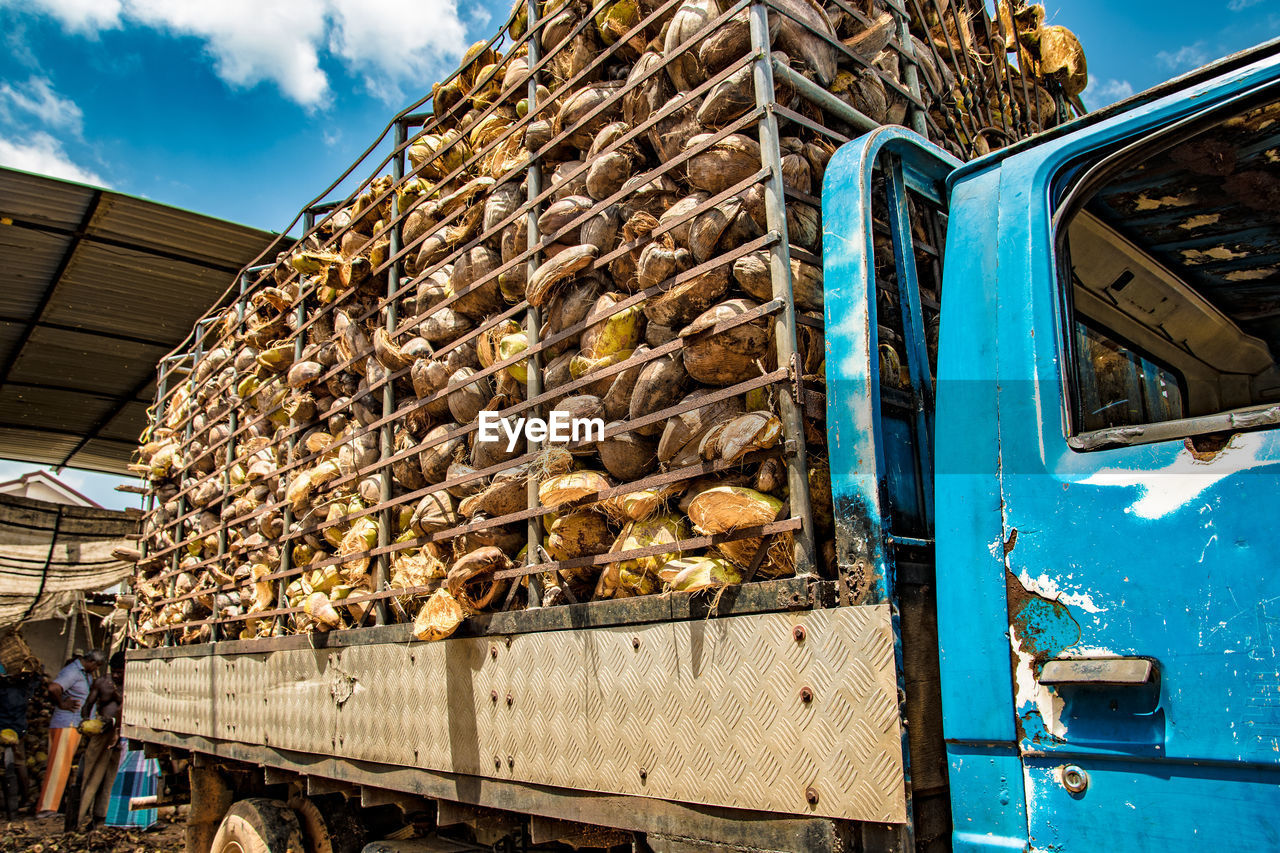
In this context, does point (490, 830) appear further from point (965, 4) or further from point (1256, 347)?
point (965, 4)

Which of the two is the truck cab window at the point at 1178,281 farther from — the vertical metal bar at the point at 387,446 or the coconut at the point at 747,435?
the vertical metal bar at the point at 387,446

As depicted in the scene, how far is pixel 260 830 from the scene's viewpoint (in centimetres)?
428

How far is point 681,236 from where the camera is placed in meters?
2.46

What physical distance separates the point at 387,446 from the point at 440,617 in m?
1.17

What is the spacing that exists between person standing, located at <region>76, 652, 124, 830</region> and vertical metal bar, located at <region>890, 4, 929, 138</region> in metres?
10.7

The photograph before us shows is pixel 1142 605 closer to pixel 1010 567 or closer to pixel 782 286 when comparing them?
pixel 1010 567

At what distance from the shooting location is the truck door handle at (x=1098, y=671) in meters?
1.44

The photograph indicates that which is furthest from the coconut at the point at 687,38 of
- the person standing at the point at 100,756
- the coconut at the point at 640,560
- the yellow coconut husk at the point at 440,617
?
the person standing at the point at 100,756

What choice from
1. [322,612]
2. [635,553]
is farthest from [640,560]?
[322,612]

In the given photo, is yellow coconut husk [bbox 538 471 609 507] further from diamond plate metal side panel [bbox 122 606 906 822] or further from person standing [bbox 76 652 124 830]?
person standing [bbox 76 652 124 830]

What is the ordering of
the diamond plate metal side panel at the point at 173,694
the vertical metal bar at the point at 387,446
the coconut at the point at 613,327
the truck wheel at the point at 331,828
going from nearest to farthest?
the coconut at the point at 613,327 < the vertical metal bar at the point at 387,446 < the truck wheel at the point at 331,828 < the diamond plate metal side panel at the point at 173,694

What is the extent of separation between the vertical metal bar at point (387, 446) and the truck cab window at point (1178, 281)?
280 cm

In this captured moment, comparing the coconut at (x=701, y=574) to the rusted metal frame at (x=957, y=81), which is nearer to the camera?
the coconut at (x=701, y=574)

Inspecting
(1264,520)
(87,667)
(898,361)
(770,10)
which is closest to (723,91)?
(770,10)
